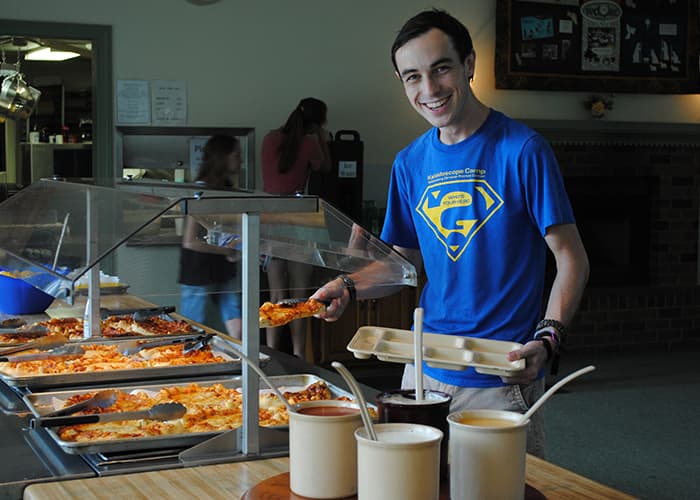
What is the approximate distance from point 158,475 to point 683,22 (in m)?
6.65

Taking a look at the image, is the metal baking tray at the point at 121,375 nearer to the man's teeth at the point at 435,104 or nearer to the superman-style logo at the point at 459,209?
the superman-style logo at the point at 459,209

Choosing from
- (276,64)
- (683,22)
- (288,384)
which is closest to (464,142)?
(288,384)

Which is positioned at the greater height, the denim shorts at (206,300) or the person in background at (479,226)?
the person in background at (479,226)

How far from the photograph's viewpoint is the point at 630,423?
16.5 ft

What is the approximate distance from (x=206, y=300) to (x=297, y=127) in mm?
3090

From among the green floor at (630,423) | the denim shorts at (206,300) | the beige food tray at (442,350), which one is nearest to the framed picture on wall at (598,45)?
the green floor at (630,423)

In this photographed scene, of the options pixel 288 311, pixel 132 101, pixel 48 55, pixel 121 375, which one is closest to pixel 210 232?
pixel 288 311

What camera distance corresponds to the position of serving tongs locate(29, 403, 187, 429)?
1713 millimetres

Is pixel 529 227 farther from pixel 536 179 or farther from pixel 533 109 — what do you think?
pixel 533 109

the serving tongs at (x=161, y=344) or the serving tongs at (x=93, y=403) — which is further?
the serving tongs at (x=161, y=344)

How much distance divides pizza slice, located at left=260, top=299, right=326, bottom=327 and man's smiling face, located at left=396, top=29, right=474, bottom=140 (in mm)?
482

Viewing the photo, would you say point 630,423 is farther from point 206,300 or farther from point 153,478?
point 153,478

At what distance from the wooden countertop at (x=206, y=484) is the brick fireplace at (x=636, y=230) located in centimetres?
566

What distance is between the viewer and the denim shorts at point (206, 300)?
8.55 ft
